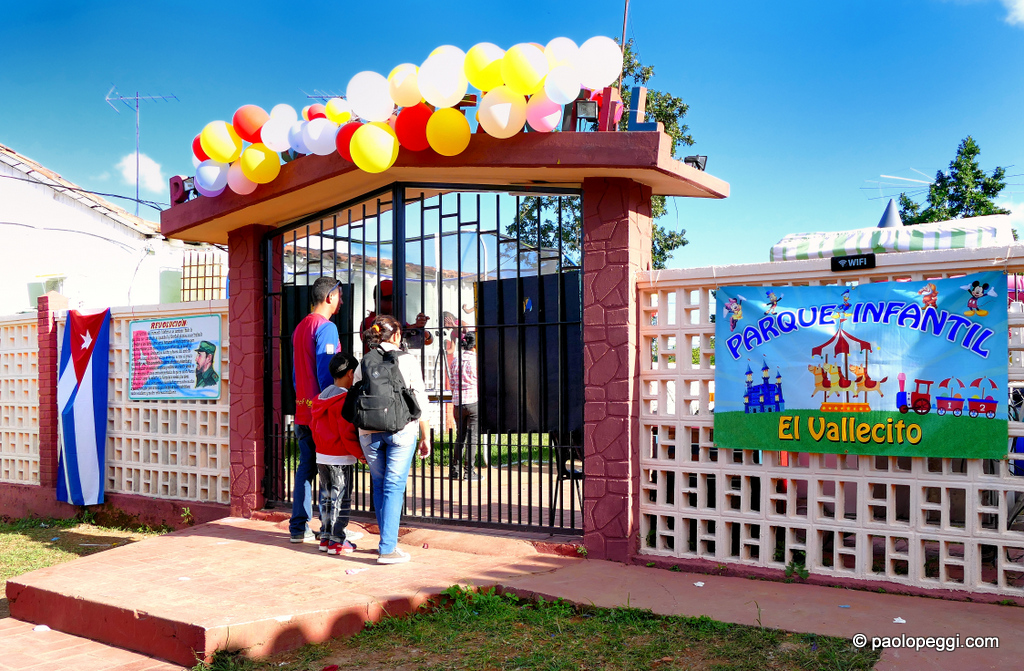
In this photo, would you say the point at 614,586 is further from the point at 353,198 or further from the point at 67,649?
the point at 353,198

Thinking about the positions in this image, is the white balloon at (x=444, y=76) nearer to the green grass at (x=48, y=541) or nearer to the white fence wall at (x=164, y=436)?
the white fence wall at (x=164, y=436)

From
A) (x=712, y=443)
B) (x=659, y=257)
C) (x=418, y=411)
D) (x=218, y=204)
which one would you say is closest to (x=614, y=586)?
(x=712, y=443)

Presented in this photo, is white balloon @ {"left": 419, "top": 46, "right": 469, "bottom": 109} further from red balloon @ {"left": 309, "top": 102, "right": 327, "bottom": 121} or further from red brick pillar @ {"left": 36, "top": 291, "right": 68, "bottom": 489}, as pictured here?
red brick pillar @ {"left": 36, "top": 291, "right": 68, "bottom": 489}

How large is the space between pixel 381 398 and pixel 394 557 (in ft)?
3.56

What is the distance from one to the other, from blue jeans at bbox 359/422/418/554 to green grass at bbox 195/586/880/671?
0.84 m

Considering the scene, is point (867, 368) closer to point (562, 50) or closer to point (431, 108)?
point (562, 50)

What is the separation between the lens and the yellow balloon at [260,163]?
6160mm

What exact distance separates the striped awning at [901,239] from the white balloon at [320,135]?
11.8ft

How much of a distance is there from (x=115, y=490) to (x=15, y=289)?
10.0m

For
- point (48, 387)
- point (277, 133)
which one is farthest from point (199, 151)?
point (48, 387)

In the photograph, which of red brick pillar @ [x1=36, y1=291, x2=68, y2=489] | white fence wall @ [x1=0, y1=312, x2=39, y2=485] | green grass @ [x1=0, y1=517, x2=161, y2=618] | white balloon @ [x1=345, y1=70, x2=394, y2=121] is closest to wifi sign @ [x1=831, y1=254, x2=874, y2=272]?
white balloon @ [x1=345, y1=70, x2=394, y2=121]

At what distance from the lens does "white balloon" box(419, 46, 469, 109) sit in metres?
5.05

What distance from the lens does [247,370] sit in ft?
23.8

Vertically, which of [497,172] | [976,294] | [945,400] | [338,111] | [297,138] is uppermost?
[338,111]
